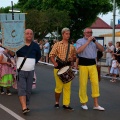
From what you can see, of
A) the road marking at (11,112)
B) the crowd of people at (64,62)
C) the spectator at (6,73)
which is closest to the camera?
the road marking at (11,112)

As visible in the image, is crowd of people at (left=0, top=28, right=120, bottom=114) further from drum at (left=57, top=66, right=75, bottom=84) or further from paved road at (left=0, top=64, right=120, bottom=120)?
paved road at (left=0, top=64, right=120, bottom=120)

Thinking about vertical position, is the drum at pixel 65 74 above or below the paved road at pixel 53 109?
above

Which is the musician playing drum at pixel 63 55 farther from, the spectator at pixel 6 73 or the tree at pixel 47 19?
the tree at pixel 47 19

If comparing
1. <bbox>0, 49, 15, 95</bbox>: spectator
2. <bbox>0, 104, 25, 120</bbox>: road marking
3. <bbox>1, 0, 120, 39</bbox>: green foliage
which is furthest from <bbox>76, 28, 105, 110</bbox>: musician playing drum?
<bbox>1, 0, 120, 39</bbox>: green foliage

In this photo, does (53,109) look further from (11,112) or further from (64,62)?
(64,62)

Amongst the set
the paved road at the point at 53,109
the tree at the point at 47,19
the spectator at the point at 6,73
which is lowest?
the paved road at the point at 53,109

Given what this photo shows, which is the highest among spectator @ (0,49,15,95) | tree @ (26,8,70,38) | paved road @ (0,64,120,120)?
tree @ (26,8,70,38)

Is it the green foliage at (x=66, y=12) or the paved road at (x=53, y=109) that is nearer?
the paved road at (x=53, y=109)

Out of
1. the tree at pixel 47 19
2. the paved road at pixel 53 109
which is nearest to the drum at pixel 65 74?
the paved road at pixel 53 109

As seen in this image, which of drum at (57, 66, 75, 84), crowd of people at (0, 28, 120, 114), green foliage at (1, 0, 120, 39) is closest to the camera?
crowd of people at (0, 28, 120, 114)

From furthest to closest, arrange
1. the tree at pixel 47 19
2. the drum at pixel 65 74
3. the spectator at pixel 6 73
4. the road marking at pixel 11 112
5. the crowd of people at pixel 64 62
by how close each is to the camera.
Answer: the tree at pixel 47 19, the spectator at pixel 6 73, the drum at pixel 65 74, the crowd of people at pixel 64 62, the road marking at pixel 11 112

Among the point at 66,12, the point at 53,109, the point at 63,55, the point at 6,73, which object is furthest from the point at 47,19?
the point at 63,55

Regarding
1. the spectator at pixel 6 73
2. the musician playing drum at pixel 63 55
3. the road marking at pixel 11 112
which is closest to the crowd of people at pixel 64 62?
the musician playing drum at pixel 63 55

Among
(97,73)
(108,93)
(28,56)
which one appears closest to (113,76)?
(108,93)
